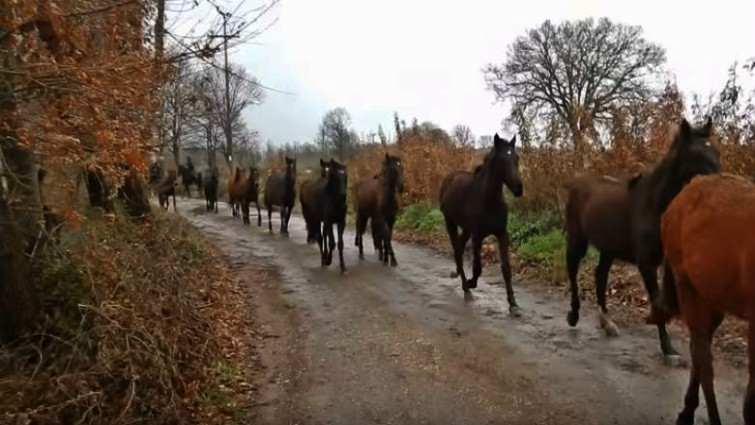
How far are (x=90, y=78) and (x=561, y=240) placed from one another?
889 centimetres

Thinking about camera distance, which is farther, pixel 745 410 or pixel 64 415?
pixel 64 415

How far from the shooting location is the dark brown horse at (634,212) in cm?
564

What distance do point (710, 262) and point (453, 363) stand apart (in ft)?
9.02

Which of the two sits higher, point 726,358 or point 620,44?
point 620,44

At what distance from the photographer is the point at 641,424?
14.9 feet

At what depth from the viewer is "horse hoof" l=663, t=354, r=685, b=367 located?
225 inches

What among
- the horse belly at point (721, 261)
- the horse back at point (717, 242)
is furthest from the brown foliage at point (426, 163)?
the horse belly at point (721, 261)

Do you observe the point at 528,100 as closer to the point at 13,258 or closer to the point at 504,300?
the point at 504,300

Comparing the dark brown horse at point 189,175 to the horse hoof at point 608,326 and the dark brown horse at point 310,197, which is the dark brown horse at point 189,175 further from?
the horse hoof at point 608,326

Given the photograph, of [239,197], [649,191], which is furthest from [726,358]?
[239,197]

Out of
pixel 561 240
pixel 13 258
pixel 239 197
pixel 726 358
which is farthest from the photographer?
pixel 239 197

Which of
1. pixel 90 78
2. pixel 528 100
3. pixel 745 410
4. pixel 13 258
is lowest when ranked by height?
pixel 745 410

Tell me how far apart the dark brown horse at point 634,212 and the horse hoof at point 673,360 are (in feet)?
0.05

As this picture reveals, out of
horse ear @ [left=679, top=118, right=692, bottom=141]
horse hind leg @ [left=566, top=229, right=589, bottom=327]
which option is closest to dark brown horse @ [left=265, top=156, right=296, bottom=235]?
horse hind leg @ [left=566, top=229, right=589, bottom=327]
